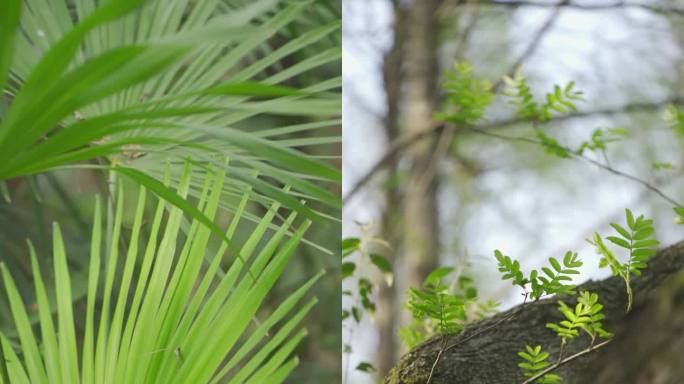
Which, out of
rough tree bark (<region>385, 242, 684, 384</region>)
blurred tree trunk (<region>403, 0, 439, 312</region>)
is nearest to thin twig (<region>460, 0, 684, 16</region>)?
blurred tree trunk (<region>403, 0, 439, 312</region>)

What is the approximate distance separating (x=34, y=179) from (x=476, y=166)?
9.54ft

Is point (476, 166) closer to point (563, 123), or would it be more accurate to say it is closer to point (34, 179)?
point (563, 123)

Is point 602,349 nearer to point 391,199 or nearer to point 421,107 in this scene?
point 421,107

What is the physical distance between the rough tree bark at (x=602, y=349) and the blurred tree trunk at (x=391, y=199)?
2114 mm

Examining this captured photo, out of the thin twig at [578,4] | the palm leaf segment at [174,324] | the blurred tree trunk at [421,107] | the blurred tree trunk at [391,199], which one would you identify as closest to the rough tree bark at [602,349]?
Answer: the palm leaf segment at [174,324]

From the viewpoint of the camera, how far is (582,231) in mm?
4016

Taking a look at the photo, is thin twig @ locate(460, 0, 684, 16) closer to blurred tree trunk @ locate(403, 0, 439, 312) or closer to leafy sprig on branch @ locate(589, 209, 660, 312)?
blurred tree trunk @ locate(403, 0, 439, 312)

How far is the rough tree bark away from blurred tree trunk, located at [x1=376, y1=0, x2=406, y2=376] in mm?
2114

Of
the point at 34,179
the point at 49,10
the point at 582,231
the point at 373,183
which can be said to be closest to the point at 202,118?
the point at 49,10

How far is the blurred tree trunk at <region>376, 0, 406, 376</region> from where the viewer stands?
3170mm

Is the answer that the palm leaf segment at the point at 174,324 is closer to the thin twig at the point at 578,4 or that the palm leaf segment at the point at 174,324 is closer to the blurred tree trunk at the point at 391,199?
the thin twig at the point at 578,4

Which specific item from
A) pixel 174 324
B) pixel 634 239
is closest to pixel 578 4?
pixel 634 239

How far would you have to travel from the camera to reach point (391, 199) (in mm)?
3469

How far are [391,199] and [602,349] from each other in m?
2.91
